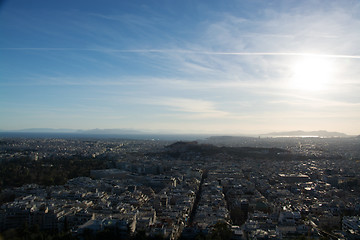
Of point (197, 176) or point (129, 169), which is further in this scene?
point (129, 169)

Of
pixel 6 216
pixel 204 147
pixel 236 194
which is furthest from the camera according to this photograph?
pixel 204 147

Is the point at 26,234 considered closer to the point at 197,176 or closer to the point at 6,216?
the point at 6,216

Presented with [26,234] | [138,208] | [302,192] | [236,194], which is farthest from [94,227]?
[302,192]

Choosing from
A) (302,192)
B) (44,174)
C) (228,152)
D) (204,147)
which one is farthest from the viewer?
(204,147)

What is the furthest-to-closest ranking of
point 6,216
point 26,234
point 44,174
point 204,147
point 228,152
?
point 204,147, point 228,152, point 44,174, point 6,216, point 26,234

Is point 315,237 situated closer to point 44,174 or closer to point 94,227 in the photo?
point 94,227

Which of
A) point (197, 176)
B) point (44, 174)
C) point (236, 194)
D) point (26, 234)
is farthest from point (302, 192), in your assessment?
point (44, 174)

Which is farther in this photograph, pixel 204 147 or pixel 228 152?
pixel 204 147

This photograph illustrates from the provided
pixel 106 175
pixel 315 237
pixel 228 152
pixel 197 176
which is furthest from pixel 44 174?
pixel 228 152

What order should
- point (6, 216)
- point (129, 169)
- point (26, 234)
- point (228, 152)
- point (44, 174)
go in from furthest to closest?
1. point (228, 152)
2. point (129, 169)
3. point (44, 174)
4. point (6, 216)
5. point (26, 234)
